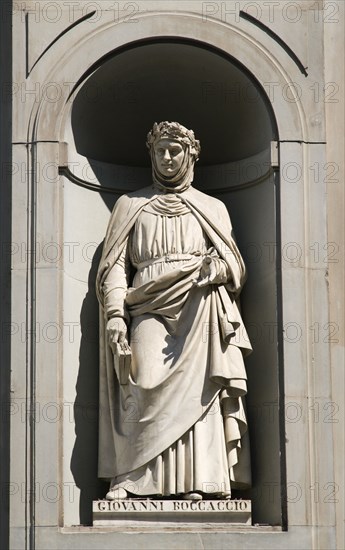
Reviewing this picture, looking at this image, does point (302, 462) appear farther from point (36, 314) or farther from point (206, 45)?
point (206, 45)

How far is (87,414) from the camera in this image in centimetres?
1723

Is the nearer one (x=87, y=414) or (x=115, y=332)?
(x=115, y=332)

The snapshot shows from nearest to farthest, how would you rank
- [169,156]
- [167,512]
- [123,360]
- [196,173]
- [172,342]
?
[167,512] < [123,360] < [172,342] < [169,156] < [196,173]

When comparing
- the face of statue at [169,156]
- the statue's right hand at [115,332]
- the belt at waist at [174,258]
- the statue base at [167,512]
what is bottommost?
the statue base at [167,512]

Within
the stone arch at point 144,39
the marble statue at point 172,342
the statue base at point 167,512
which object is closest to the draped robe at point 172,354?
the marble statue at point 172,342

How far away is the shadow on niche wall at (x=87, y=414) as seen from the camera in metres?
17.0

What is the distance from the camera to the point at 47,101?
17.3 metres

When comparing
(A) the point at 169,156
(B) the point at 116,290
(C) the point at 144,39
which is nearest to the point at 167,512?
(B) the point at 116,290

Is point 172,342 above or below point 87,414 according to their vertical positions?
above

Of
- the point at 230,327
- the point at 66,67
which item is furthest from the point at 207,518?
the point at 66,67

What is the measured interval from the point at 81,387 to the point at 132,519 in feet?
4.03

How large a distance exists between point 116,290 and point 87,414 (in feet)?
3.22

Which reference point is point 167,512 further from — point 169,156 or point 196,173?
point 196,173

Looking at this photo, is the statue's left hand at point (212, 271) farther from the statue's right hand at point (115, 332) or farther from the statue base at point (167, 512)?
the statue base at point (167, 512)
